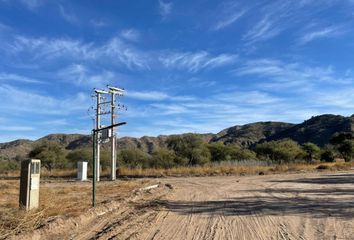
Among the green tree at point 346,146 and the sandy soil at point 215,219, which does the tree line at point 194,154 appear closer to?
the green tree at point 346,146

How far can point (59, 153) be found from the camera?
76.4 metres

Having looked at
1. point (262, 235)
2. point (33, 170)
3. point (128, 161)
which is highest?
point (128, 161)

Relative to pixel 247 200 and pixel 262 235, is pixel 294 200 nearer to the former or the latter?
pixel 247 200

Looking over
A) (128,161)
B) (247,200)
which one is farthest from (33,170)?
(128,161)

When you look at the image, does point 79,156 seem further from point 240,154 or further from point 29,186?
point 29,186

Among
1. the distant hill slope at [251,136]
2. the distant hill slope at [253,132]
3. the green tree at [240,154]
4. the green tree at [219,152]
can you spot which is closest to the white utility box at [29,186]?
the green tree at [219,152]

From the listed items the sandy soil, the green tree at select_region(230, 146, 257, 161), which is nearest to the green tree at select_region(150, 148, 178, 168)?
the green tree at select_region(230, 146, 257, 161)

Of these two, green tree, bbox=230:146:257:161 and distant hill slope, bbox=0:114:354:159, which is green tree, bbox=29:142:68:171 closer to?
green tree, bbox=230:146:257:161

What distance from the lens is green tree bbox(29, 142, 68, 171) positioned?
73000mm

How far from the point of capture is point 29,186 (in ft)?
45.4

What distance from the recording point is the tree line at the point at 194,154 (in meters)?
70.2

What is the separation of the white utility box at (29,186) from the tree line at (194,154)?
5109 cm

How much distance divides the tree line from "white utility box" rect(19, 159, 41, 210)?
51.1 m

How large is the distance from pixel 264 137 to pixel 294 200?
479 feet
